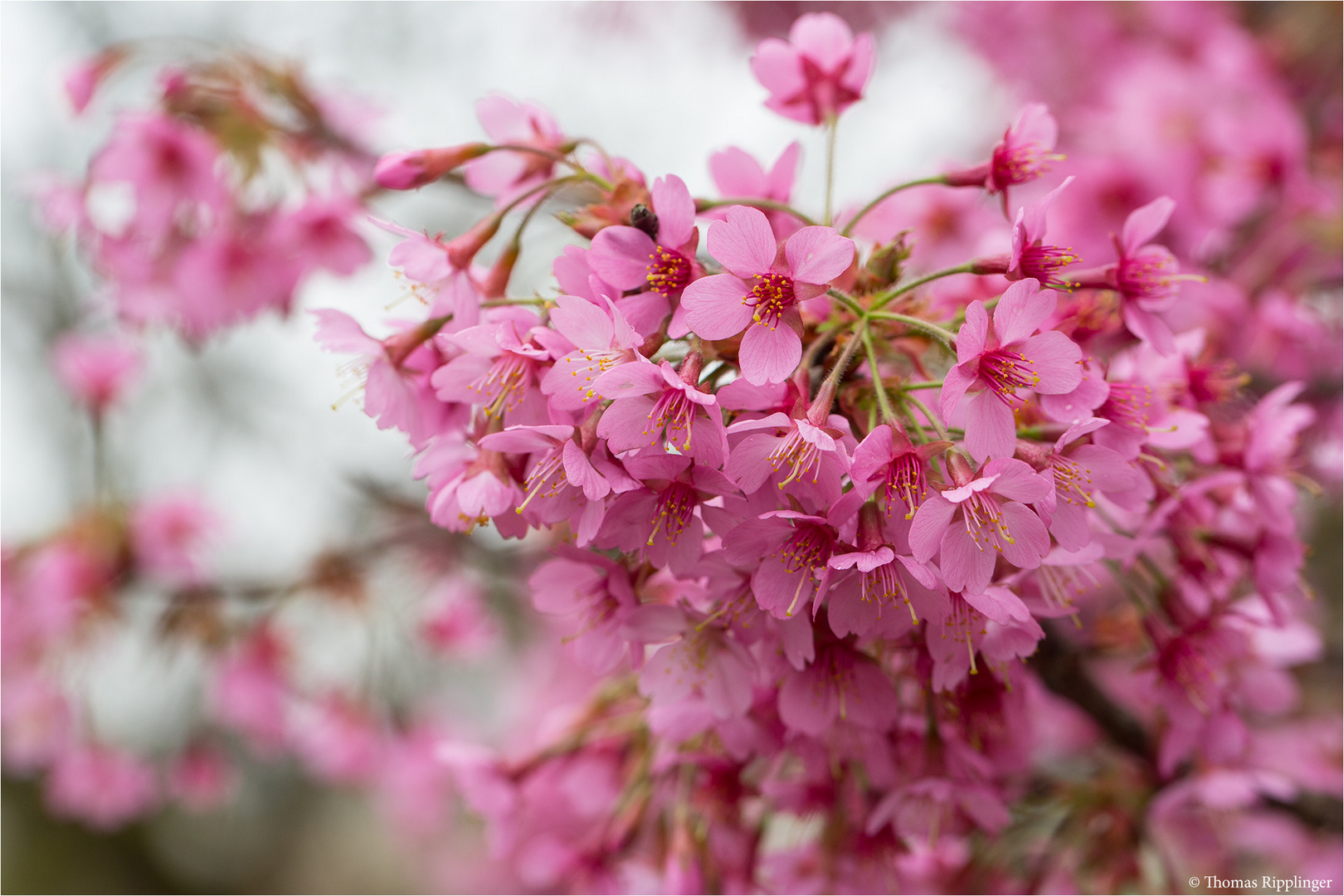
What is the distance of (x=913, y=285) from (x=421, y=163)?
0.58 meters

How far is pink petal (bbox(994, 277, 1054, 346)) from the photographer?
0.71 metres

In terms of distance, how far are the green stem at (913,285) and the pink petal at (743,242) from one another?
13 centimetres

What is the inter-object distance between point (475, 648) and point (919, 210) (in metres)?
1.71

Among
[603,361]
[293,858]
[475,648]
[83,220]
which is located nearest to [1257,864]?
[475,648]

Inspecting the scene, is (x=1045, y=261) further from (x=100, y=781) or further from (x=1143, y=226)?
(x=100, y=781)

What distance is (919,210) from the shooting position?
1.78 m

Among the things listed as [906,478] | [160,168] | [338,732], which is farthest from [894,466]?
[338,732]

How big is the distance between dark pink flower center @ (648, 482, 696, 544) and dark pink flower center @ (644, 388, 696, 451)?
6 cm

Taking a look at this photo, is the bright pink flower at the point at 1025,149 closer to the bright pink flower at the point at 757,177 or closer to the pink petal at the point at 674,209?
the bright pink flower at the point at 757,177

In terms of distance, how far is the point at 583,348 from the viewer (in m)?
0.73

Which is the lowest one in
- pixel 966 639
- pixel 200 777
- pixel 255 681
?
pixel 200 777

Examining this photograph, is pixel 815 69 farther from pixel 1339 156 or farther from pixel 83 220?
pixel 1339 156

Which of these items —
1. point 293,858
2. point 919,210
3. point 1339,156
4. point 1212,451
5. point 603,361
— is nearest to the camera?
point 603,361

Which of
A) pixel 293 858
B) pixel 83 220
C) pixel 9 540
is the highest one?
pixel 83 220
